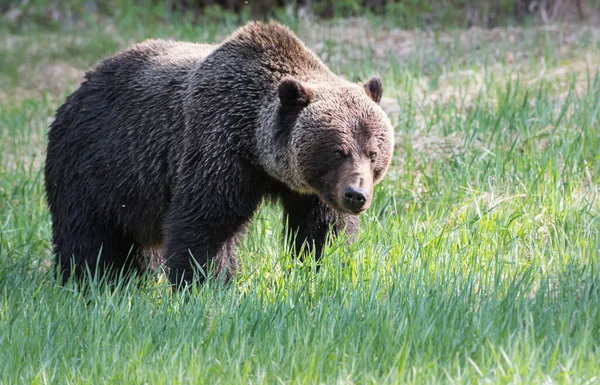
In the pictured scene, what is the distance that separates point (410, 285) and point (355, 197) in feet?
1.87

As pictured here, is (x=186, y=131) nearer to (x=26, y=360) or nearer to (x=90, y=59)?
(x=26, y=360)

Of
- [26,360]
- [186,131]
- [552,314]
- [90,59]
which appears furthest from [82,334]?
[90,59]

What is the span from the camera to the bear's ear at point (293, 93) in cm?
516

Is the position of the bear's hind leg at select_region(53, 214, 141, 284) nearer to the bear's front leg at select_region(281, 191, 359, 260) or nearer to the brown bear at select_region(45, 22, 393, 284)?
the brown bear at select_region(45, 22, 393, 284)

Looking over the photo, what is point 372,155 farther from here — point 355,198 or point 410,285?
point 410,285

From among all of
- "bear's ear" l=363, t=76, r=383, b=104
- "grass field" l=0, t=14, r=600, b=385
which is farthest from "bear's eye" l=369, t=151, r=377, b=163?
"grass field" l=0, t=14, r=600, b=385

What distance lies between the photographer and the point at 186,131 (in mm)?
5594

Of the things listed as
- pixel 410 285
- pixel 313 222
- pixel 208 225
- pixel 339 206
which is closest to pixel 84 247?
pixel 208 225

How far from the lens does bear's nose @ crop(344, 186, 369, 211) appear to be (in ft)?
15.7

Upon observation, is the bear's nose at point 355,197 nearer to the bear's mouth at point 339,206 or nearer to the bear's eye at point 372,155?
the bear's mouth at point 339,206

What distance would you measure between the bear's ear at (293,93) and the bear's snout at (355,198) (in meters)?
0.71

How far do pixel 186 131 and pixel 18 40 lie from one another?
28.5 feet

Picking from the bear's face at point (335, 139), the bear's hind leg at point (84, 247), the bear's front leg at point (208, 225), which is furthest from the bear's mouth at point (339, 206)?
the bear's hind leg at point (84, 247)

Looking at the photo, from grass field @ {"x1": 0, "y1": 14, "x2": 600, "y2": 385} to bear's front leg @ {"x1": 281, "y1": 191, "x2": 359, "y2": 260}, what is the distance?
0.13 metres
